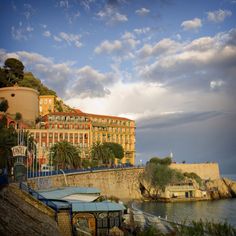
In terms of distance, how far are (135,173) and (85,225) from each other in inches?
2899

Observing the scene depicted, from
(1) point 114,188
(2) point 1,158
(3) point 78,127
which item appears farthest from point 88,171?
(3) point 78,127

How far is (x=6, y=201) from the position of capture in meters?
30.4

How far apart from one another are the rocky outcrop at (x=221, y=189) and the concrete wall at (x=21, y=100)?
6491cm

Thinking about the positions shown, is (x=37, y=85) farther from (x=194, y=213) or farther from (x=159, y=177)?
(x=194, y=213)

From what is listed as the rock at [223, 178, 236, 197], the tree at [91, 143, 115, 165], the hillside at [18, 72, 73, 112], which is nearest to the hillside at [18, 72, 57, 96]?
the hillside at [18, 72, 73, 112]

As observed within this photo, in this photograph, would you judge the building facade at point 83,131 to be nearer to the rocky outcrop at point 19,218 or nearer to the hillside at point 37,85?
the hillside at point 37,85

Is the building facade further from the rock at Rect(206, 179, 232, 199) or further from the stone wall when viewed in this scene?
the stone wall

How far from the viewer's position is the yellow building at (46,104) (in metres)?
146

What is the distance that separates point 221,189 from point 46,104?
73075 millimetres

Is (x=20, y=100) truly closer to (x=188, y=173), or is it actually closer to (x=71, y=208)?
(x=188, y=173)

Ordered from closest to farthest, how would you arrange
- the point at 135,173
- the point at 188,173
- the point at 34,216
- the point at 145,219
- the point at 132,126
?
1. the point at 34,216
2. the point at 145,219
3. the point at 135,173
4. the point at 188,173
5. the point at 132,126

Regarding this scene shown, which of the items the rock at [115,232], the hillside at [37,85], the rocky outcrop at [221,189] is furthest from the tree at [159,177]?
the rock at [115,232]

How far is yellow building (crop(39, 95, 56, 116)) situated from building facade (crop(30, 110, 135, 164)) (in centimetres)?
1224

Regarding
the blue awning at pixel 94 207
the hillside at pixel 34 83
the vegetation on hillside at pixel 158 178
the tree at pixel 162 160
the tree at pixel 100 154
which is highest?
the hillside at pixel 34 83
